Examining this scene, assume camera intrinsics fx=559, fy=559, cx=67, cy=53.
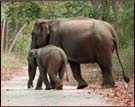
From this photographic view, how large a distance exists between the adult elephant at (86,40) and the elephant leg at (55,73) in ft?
2.85

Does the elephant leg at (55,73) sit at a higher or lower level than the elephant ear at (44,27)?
lower

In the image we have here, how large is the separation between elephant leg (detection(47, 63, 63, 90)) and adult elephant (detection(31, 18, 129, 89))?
0.87m

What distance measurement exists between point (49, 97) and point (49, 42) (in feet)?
16.9

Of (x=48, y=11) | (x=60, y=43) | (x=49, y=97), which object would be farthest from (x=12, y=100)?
(x=48, y=11)

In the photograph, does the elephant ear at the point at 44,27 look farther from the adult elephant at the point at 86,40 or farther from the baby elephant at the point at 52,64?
the baby elephant at the point at 52,64

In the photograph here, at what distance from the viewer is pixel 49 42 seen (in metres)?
16.3

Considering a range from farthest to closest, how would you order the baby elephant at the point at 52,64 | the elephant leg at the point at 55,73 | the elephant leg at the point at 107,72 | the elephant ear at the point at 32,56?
the elephant ear at the point at 32,56 → the elephant leg at the point at 107,72 → the baby elephant at the point at 52,64 → the elephant leg at the point at 55,73

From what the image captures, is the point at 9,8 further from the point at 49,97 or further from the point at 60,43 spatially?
the point at 49,97

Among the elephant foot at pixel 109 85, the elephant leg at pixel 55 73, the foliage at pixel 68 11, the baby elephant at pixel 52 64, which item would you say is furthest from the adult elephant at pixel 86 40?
the foliage at pixel 68 11

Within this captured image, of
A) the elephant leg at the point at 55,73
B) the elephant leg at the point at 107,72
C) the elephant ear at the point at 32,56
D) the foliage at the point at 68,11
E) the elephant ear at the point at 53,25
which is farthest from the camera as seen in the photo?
the foliage at the point at 68,11

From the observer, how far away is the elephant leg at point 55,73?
14.6 meters

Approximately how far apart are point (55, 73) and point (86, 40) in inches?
50.3

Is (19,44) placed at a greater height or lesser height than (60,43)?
lesser

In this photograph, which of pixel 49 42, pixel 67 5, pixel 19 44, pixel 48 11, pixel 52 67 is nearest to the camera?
pixel 52 67
